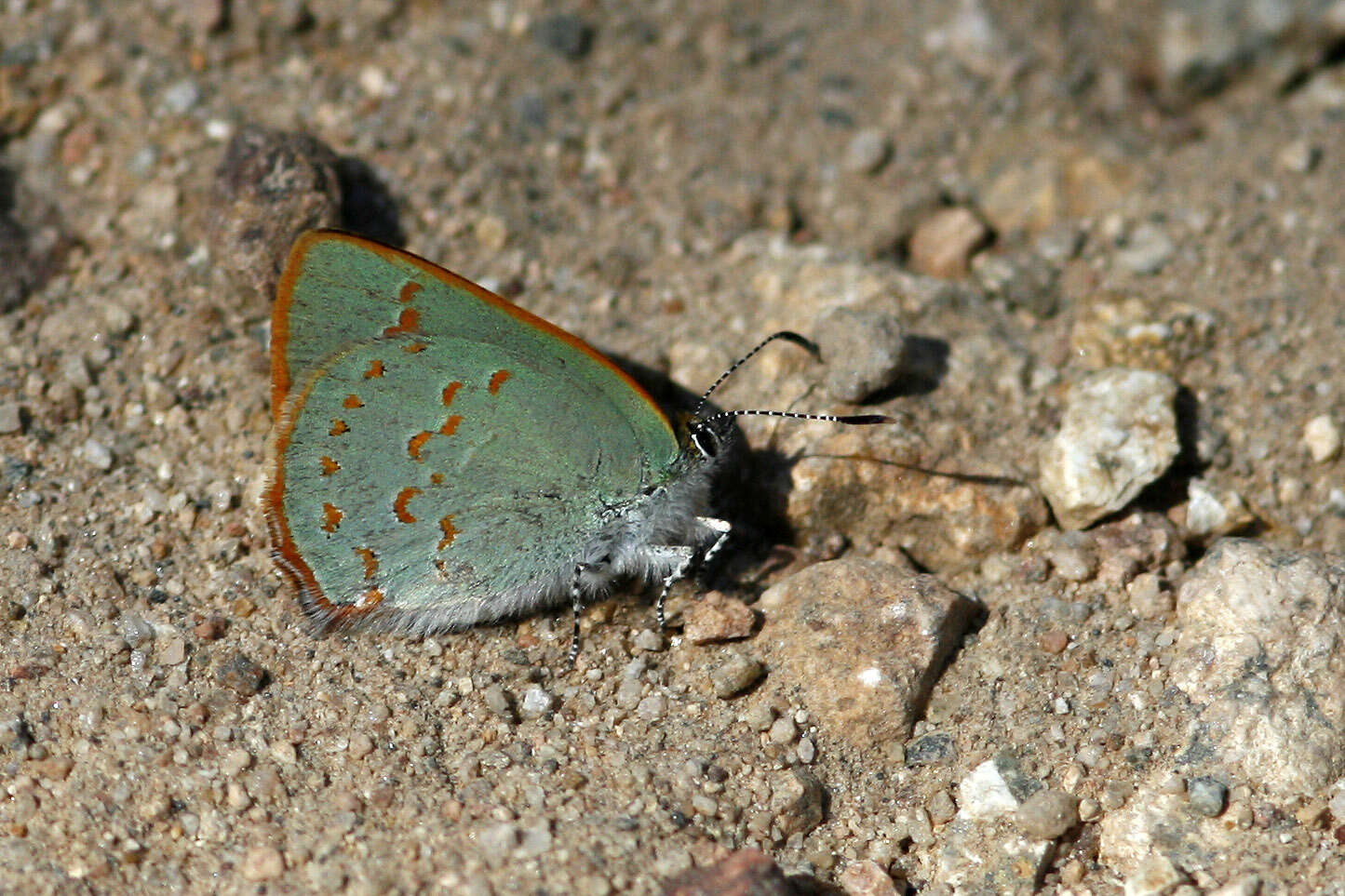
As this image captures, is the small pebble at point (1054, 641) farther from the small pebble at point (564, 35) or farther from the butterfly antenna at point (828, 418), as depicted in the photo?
the small pebble at point (564, 35)

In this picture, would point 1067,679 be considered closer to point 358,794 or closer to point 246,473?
point 358,794

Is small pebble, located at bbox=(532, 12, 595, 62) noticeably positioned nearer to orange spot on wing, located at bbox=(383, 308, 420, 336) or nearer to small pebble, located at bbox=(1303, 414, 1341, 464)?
orange spot on wing, located at bbox=(383, 308, 420, 336)

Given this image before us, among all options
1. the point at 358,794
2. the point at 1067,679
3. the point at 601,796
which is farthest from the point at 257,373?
the point at 1067,679

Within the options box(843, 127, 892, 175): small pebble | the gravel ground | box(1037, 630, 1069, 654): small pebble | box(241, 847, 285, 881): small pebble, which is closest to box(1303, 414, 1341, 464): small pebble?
the gravel ground

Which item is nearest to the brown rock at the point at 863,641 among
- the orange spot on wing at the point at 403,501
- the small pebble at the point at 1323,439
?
the orange spot on wing at the point at 403,501

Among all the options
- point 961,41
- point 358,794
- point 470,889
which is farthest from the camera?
point 961,41

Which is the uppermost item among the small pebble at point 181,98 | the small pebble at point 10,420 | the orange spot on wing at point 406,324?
the small pebble at point 181,98

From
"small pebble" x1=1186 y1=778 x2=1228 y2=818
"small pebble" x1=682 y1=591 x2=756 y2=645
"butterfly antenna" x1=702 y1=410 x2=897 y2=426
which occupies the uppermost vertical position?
"butterfly antenna" x1=702 y1=410 x2=897 y2=426

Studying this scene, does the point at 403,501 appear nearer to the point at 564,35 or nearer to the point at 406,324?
the point at 406,324
